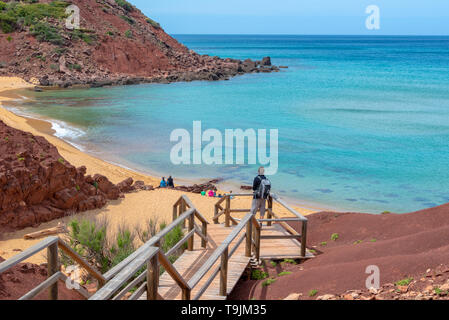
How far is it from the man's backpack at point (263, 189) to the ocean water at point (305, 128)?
10.2 metres

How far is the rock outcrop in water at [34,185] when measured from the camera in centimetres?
1279

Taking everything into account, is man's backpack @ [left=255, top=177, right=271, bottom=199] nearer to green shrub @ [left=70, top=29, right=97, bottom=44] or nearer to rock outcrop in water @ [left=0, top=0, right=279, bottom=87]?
rock outcrop in water @ [left=0, top=0, right=279, bottom=87]

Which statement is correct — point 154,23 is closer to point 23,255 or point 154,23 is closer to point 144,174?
point 144,174

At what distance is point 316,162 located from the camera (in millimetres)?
27000

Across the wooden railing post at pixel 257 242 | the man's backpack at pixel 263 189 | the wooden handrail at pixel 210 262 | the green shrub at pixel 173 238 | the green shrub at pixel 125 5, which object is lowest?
the green shrub at pixel 173 238

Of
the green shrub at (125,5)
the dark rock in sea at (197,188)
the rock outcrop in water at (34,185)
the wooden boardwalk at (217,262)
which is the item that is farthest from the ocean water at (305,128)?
the green shrub at (125,5)

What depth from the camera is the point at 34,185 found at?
13383 mm

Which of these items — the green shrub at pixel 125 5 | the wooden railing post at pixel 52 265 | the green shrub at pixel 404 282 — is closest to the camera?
the wooden railing post at pixel 52 265

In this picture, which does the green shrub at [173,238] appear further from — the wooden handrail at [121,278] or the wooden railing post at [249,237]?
the wooden handrail at [121,278]

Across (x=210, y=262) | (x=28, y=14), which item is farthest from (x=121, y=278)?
(x=28, y=14)

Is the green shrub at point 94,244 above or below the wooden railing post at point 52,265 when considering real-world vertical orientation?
below

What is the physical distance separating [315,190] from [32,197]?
509 inches

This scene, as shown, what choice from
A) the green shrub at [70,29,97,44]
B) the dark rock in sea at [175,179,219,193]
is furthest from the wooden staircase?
the green shrub at [70,29,97,44]

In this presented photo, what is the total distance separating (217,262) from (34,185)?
7458mm
